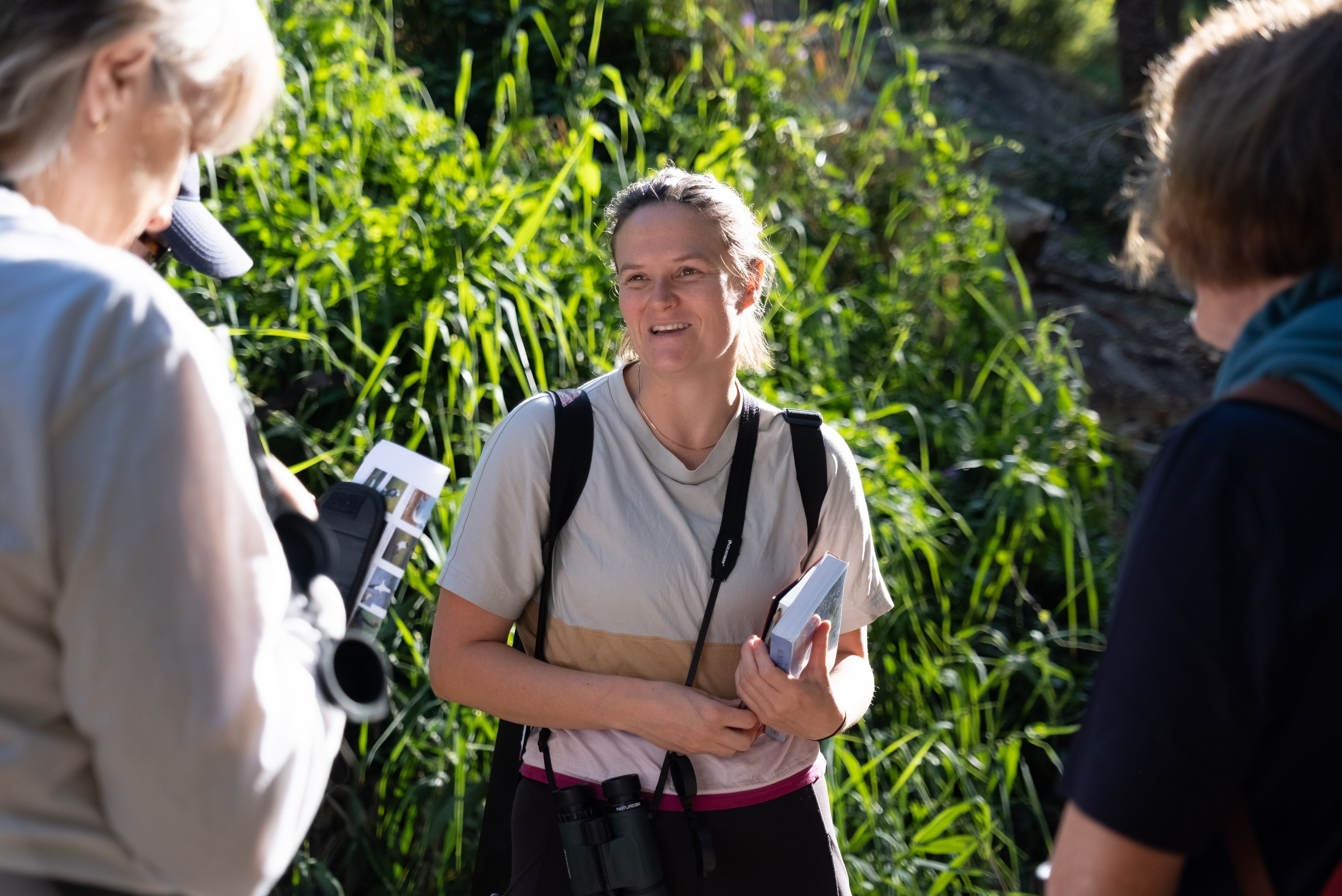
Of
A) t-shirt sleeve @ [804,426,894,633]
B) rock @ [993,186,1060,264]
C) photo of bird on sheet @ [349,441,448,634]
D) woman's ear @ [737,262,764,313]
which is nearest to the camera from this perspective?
photo of bird on sheet @ [349,441,448,634]

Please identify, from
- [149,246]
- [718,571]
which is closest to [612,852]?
[718,571]

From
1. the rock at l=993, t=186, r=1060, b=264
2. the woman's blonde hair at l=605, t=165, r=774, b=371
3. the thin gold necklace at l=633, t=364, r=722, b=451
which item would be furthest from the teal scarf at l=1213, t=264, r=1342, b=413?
the rock at l=993, t=186, r=1060, b=264

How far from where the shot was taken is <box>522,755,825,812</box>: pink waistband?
1838 mm

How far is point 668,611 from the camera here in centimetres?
190

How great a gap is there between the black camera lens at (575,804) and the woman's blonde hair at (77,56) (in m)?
1.19

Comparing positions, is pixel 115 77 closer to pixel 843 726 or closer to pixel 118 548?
pixel 118 548

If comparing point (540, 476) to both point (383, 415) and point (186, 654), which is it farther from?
point (383, 415)

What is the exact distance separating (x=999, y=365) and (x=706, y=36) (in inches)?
94.8

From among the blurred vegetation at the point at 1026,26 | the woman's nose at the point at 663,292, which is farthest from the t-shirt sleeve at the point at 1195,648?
the blurred vegetation at the point at 1026,26

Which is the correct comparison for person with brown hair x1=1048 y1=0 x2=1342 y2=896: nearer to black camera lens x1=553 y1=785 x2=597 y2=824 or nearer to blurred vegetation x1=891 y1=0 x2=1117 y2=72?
black camera lens x1=553 y1=785 x2=597 y2=824

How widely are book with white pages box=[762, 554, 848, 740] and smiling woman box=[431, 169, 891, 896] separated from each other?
0.02 metres

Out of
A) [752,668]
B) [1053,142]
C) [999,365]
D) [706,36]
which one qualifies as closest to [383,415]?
[752,668]

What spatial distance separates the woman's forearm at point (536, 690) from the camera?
180cm

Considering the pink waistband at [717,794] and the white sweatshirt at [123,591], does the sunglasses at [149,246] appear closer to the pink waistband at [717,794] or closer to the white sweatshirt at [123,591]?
the white sweatshirt at [123,591]
